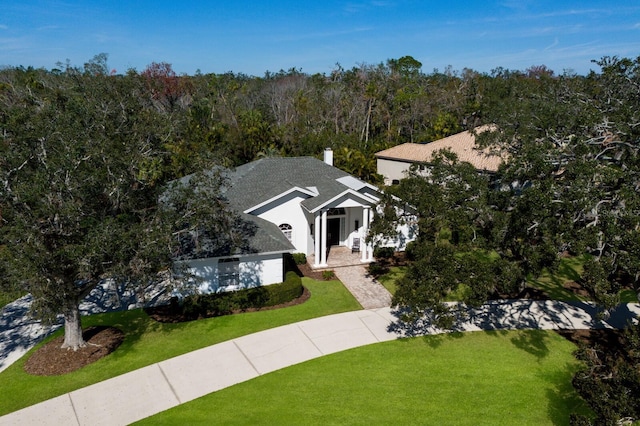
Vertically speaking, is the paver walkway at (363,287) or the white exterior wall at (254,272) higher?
the white exterior wall at (254,272)

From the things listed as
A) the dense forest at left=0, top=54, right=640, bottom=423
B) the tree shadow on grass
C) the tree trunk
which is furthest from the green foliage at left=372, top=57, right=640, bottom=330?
the tree trunk

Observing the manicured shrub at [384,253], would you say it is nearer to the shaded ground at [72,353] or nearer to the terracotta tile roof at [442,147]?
the terracotta tile roof at [442,147]

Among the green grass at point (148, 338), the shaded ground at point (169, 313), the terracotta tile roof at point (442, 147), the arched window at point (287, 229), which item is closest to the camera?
the green grass at point (148, 338)

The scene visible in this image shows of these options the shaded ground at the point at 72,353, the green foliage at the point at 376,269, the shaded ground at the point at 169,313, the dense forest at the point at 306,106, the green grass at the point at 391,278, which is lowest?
the green grass at the point at 391,278

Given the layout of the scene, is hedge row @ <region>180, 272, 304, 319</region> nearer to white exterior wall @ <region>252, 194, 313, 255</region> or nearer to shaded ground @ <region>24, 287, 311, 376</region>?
shaded ground @ <region>24, 287, 311, 376</region>

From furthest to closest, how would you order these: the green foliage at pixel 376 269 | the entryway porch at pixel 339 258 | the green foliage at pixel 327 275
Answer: the entryway porch at pixel 339 258, the green foliage at pixel 376 269, the green foliage at pixel 327 275

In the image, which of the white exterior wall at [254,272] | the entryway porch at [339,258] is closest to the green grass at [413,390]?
the white exterior wall at [254,272]

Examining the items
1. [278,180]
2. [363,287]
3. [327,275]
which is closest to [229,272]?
[327,275]
